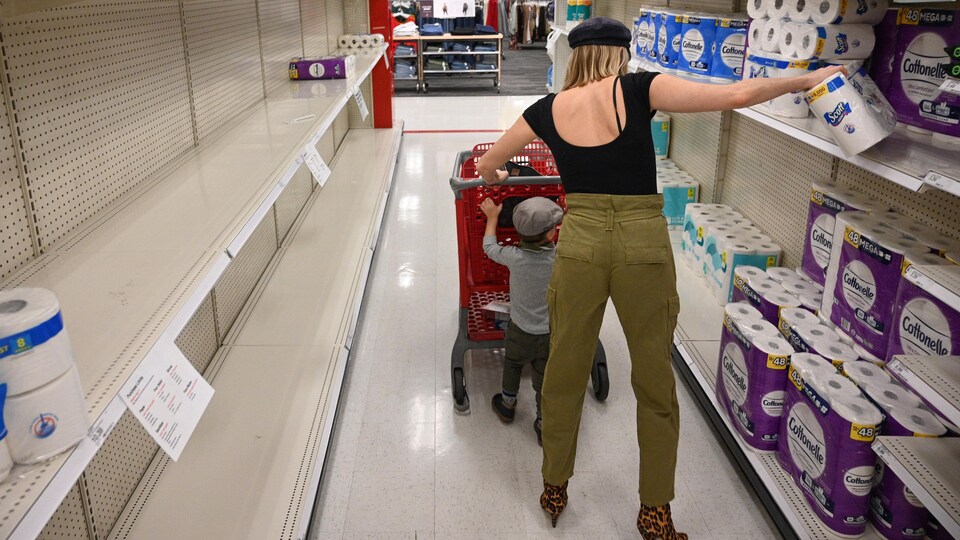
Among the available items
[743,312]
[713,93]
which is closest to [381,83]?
[743,312]

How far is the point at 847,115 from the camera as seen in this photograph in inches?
83.9

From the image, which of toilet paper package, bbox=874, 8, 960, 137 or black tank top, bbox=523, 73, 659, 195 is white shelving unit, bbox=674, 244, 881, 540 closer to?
black tank top, bbox=523, 73, 659, 195

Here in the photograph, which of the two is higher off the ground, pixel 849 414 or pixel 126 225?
pixel 126 225

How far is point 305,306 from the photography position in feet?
12.3

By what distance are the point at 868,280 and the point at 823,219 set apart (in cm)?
49

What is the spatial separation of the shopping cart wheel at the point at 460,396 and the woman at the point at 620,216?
0.90 metres

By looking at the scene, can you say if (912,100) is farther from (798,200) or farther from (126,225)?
(126,225)

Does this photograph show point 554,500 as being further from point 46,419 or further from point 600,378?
point 46,419

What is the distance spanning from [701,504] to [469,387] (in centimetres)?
121

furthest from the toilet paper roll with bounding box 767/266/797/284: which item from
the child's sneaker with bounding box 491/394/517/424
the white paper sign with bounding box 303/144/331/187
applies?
the white paper sign with bounding box 303/144/331/187

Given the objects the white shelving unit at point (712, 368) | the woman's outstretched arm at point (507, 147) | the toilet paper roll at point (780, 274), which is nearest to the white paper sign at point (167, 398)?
the woman's outstretched arm at point (507, 147)

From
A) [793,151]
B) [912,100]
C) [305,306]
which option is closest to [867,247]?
[912,100]

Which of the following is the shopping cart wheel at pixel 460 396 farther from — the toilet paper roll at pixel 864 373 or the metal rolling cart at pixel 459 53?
the metal rolling cart at pixel 459 53

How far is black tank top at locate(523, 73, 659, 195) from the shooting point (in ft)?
7.10
